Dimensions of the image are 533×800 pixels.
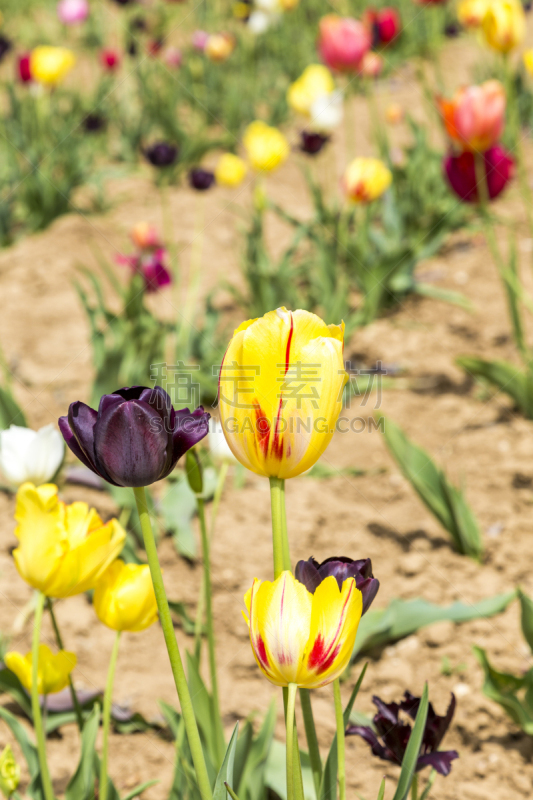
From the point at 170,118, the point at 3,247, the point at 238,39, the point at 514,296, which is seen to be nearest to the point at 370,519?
the point at 514,296

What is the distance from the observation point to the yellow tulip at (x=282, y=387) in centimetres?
57

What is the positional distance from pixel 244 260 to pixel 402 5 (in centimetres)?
556

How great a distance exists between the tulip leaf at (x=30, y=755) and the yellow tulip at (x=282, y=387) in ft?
1.74

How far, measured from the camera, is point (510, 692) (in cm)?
118

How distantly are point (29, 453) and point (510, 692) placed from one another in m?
0.83

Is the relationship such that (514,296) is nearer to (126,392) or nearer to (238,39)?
(126,392)

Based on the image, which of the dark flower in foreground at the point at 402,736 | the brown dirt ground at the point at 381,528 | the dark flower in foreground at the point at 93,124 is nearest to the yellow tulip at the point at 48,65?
the dark flower in foreground at the point at 93,124

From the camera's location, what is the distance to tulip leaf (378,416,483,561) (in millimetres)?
1628

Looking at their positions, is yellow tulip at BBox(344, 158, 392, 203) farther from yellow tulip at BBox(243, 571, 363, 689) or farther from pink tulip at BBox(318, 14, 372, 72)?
yellow tulip at BBox(243, 571, 363, 689)

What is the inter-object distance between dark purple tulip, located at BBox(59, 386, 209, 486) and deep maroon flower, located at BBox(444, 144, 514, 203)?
1653 millimetres

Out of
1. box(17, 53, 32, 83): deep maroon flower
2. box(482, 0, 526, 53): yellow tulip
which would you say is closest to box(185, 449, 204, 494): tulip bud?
box(482, 0, 526, 53): yellow tulip

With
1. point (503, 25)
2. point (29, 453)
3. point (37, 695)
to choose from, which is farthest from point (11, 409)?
point (503, 25)

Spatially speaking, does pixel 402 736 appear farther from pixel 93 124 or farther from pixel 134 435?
pixel 93 124

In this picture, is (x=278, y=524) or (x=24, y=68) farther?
(x=24, y=68)
